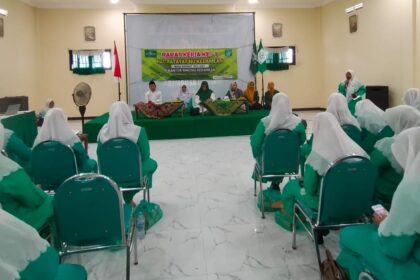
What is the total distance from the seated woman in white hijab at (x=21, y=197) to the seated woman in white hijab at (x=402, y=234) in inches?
61.9

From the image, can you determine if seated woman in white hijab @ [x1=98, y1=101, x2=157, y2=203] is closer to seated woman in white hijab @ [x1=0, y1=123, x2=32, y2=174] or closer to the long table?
seated woman in white hijab @ [x1=0, y1=123, x2=32, y2=174]

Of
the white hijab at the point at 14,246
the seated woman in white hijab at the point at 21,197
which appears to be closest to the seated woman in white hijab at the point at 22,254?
the white hijab at the point at 14,246

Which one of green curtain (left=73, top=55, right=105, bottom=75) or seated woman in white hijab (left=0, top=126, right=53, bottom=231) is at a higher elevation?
green curtain (left=73, top=55, right=105, bottom=75)

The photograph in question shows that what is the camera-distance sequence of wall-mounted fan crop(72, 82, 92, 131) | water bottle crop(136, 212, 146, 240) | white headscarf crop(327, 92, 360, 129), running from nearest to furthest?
1. water bottle crop(136, 212, 146, 240)
2. white headscarf crop(327, 92, 360, 129)
3. wall-mounted fan crop(72, 82, 92, 131)

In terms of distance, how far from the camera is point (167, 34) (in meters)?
10.9

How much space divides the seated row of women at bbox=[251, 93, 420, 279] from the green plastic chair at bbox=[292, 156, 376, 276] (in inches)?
3.2

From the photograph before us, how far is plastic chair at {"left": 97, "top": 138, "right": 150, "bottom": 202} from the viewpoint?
3.07 m

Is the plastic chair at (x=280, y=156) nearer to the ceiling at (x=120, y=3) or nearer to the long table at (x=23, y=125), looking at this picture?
the long table at (x=23, y=125)

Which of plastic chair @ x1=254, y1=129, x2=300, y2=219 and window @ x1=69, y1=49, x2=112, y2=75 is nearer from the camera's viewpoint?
plastic chair @ x1=254, y1=129, x2=300, y2=219

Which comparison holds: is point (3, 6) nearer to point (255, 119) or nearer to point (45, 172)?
point (255, 119)

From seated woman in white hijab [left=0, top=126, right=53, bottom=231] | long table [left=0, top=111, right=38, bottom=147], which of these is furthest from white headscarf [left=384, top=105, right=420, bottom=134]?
long table [left=0, top=111, right=38, bottom=147]

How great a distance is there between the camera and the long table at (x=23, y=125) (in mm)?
4842

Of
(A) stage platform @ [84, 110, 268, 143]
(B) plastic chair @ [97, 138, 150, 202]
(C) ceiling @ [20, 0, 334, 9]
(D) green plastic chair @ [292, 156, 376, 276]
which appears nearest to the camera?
(D) green plastic chair @ [292, 156, 376, 276]

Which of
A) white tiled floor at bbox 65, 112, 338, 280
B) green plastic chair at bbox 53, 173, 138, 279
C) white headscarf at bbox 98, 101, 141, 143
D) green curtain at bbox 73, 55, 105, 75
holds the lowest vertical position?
white tiled floor at bbox 65, 112, 338, 280
